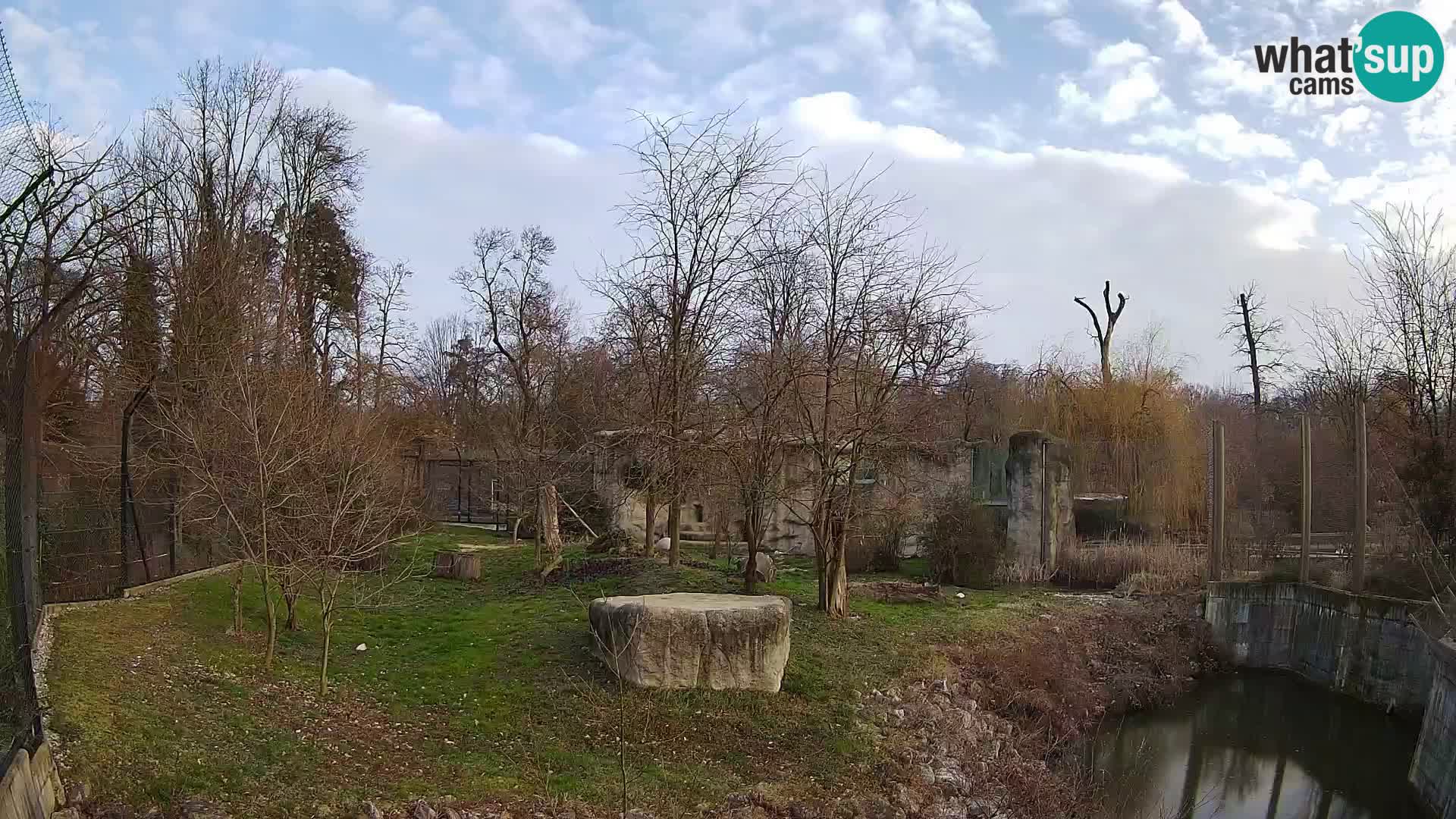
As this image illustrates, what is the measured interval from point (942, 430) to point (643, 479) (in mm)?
8923

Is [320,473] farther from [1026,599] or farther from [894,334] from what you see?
[1026,599]

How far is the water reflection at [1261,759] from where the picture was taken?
9.88 meters

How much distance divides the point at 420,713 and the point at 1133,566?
565 inches

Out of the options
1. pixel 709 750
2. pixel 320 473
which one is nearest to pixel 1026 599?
pixel 709 750

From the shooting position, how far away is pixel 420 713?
318 inches

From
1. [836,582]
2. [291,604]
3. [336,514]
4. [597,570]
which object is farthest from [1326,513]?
[291,604]

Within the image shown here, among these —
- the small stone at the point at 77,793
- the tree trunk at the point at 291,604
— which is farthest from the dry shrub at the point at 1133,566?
the small stone at the point at 77,793

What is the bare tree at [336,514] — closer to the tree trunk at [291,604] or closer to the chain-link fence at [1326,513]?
the tree trunk at [291,604]

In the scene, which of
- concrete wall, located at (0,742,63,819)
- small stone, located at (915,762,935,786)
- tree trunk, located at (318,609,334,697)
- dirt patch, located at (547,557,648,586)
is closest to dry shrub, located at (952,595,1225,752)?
small stone, located at (915,762,935,786)

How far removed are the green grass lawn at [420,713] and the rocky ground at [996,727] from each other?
196 mm

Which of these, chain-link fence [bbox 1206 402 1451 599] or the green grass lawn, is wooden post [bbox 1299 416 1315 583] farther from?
the green grass lawn

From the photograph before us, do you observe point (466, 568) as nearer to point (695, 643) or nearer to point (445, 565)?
point (445, 565)

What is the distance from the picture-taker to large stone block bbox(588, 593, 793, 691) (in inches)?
341

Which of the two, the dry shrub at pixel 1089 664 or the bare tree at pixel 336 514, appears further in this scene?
the dry shrub at pixel 1089 664
